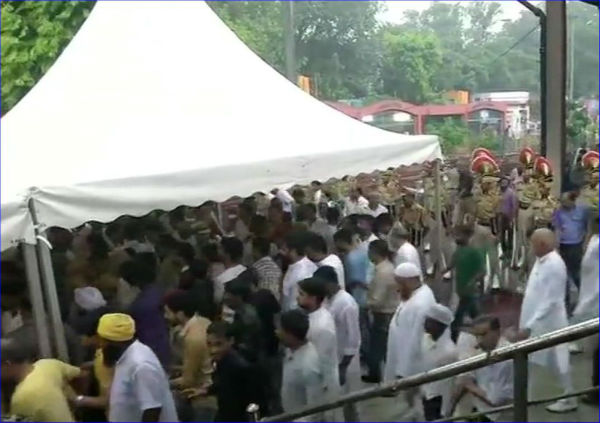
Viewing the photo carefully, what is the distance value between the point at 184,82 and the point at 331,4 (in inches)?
437

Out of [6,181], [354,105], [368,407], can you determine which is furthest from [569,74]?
[6,181]

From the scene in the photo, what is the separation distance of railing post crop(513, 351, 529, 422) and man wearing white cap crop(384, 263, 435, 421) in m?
1.81

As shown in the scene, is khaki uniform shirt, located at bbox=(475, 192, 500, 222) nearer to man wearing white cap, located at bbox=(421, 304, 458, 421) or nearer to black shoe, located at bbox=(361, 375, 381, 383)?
black shoe, located at bbox=(361, 375, 381, 383)

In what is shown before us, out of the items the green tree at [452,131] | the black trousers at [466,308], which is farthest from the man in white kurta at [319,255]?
the green tree at [452,131]

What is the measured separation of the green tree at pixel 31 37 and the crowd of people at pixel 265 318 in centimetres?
863

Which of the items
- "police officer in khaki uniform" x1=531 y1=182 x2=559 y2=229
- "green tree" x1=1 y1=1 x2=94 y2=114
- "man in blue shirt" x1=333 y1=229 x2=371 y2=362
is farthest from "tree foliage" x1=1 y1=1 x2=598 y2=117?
"man in blue shirt" x1=333 y1=229 x2=371 y2=362

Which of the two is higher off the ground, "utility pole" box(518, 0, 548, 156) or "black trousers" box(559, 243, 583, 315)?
"utility pole" box(518, 0, 548, 156)

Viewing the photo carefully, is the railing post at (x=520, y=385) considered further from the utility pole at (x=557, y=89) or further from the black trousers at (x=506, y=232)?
the utility pole at (x=557, y=89)

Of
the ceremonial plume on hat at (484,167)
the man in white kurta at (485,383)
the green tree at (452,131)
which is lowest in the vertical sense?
the man in white kurta at (485,383)

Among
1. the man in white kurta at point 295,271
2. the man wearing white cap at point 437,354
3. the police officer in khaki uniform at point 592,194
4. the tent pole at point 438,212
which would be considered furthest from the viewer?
the police officer in khaki uniform at point 592,194

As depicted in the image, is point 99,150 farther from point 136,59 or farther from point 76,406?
point 76,406

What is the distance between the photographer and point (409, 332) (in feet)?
16.9

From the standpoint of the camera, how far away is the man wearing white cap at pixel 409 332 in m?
5.06

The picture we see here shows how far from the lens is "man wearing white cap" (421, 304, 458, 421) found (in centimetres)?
489
